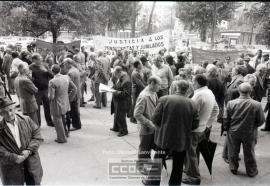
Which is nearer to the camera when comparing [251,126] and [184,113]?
[184,113]

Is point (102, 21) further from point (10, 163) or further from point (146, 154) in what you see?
point (146, 154)

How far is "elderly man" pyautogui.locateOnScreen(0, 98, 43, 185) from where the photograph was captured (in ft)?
10.3

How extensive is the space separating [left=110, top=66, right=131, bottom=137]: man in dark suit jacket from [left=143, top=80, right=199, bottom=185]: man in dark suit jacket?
266 cm

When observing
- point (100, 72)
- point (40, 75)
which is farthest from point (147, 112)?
point (100, 72)

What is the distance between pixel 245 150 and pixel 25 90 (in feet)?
14.4

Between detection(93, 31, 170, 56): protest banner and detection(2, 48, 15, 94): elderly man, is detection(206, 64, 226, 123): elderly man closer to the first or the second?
detection(93, 31, 170, 56): protest banner

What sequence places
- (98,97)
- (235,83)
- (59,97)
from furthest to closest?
1. (98,97)
2. (235,83)
3. (59,97)

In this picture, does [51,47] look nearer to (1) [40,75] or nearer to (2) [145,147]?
(1) [40,75]

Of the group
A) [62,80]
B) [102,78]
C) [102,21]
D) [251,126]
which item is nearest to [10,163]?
[102,21]

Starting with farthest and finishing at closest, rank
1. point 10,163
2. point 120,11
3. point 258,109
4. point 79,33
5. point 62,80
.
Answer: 1. point 62,80
2. point 258,109
3. point 10,163
4. point 79,33
5. point 120,11

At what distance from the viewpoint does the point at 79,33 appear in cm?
199

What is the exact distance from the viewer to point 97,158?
18.5 ft

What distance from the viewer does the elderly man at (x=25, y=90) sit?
19.1ft

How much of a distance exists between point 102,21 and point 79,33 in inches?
12.9
